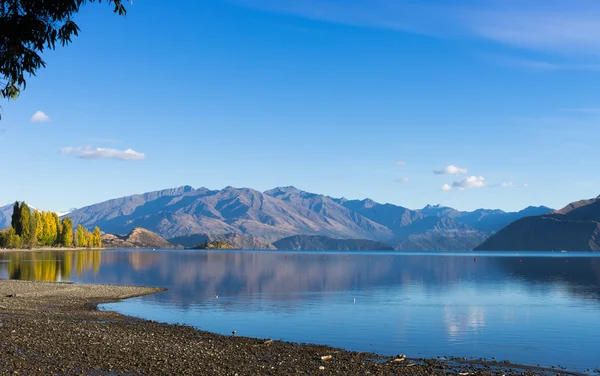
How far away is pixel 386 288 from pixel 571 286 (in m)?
43.9

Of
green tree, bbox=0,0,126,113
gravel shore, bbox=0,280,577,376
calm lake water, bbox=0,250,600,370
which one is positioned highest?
green tree, bbox=0,0,126,113

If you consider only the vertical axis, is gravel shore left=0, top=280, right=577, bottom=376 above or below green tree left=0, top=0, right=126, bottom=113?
below

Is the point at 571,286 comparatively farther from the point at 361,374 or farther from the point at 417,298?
the point at 361,374

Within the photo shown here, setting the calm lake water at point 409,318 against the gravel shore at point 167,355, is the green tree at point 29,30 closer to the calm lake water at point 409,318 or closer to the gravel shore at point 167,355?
the gravel shore at point 167,355

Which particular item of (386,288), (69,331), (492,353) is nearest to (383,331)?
(492,353)

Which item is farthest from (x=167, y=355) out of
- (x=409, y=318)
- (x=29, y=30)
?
(x=409, y=318)

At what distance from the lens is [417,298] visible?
98375 mm

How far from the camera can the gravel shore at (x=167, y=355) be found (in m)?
33.3

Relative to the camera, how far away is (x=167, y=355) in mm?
37594

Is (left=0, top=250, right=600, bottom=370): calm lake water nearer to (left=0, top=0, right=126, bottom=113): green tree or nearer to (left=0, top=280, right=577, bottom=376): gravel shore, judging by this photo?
(left=0, top=280, right=577, bottom=376): gravel shore

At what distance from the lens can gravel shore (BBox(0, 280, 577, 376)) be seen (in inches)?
1310

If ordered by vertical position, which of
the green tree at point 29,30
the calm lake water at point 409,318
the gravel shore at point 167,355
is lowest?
the calm lake water at point 409,318

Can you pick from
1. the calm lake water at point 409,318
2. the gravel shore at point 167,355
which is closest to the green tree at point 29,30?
the gravel shore at point 167,355

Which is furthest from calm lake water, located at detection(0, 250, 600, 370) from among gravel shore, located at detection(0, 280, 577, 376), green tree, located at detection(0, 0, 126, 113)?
green tree, located at detection(0, 0, 126, 113)
